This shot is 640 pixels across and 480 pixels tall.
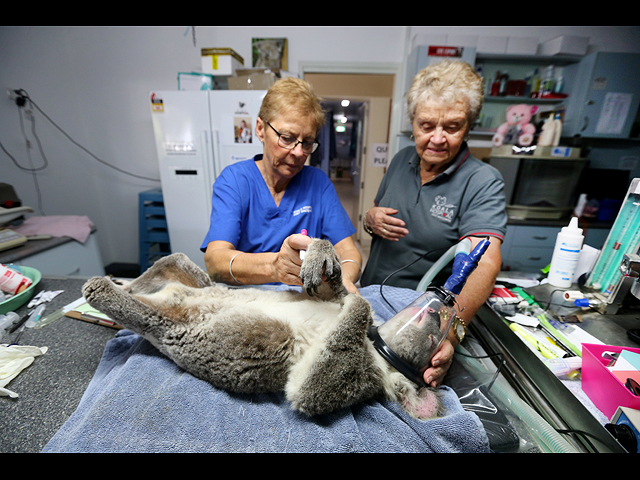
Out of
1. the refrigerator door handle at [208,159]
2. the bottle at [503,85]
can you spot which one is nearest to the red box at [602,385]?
the refrigerator door handle at [208,159]

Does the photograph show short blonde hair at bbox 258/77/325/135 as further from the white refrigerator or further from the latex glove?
the white refrigerator

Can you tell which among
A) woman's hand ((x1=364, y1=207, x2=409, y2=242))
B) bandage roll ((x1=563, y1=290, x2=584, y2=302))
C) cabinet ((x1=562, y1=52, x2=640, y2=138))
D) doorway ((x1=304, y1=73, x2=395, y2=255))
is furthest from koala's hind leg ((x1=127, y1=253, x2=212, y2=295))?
cabinet ((x1=562, y1=52, x2=640, y2=138))

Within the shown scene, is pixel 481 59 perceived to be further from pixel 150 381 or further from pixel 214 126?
pixel 150 381

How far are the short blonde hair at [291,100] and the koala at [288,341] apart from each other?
0.64m

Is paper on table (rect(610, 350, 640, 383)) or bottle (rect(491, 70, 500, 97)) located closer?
paper on table (rect(610, 350, 640, 383))

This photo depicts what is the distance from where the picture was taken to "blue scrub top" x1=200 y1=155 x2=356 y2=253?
1.20 metres

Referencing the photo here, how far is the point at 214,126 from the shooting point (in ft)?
9.27

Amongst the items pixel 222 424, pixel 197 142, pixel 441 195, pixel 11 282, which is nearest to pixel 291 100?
pixel 441 195

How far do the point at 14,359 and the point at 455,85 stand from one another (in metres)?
1.79

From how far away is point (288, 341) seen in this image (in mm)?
792

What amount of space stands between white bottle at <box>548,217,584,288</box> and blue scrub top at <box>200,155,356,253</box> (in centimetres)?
89

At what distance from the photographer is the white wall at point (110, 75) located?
2.96 metres

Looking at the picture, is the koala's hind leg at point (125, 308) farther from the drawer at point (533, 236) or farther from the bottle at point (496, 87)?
the bottle at point (496, 87)
